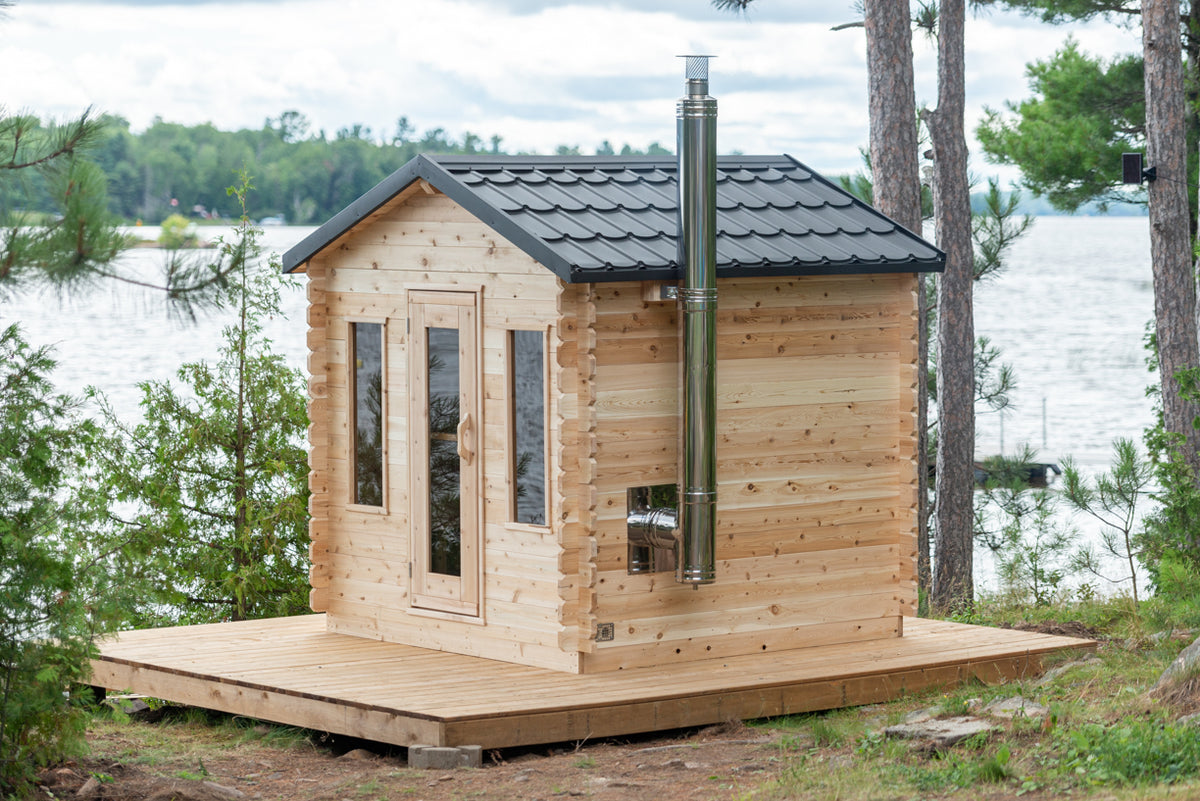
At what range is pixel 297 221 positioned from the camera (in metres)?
16.4

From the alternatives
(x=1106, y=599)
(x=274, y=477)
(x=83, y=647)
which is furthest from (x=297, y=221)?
(x=83, y=647)

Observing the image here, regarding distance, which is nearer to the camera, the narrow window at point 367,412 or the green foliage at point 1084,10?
the narrow window at point 367,412

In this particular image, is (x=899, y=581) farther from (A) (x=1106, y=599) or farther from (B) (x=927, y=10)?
(B) (x=927, y=10)

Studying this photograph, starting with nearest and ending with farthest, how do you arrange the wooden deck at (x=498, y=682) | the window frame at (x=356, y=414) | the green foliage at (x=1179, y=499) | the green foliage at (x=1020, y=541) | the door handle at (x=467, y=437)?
the wooden deck at (x=498, y=682) → the door handle at (x=467, y=437) → the window frame at (x=356, y=414) → the green foliage at (x=1179, y=499) → the green foliage at (x=1020, y=541)

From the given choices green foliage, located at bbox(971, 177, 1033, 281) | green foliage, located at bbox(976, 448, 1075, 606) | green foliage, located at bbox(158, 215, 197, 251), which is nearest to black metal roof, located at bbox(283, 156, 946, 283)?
green foliage, located at bbox(158, 215, 197, 251)

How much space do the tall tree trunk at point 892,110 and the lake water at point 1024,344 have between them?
3253 millimetres

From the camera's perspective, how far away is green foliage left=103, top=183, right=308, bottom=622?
10.4 meters

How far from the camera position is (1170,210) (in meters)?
12.3

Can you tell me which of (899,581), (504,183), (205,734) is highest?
(504,183)

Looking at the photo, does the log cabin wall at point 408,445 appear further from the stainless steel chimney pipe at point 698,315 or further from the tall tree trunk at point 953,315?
the tall tree trunk at point 953,315

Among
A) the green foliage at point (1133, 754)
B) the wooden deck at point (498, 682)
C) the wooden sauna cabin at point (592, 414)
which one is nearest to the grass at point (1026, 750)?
the green foliage at point (1133, 754)

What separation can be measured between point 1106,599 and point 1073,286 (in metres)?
80.0

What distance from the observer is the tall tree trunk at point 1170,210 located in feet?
39.8

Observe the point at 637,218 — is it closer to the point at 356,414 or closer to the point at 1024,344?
the point at 356,414
